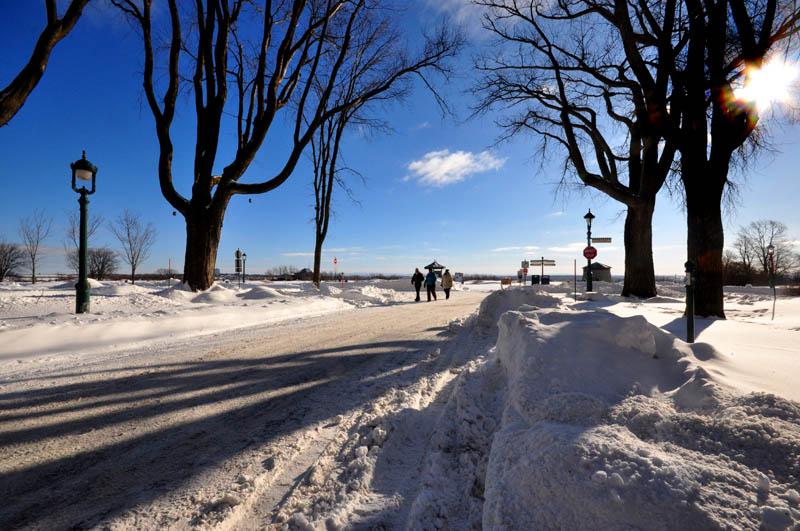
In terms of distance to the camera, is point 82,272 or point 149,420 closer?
point 149,420

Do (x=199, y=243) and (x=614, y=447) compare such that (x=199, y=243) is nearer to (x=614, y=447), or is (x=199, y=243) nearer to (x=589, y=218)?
(x=614, y=447)


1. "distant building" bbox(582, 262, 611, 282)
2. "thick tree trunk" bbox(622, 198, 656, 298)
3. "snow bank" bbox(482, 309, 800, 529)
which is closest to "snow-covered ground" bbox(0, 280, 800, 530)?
"snow bank" bbox(482, 309, 800, 529)

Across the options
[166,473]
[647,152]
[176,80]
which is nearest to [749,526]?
[166,473]

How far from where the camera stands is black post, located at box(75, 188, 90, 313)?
7465mm

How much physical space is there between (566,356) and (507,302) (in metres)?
5.95

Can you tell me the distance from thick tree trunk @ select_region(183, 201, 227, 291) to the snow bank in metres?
11.2

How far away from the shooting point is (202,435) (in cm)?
269

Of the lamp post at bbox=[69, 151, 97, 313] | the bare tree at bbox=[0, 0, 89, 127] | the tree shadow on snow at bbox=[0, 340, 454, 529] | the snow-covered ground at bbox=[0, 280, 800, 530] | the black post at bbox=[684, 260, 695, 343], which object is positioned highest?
the bare tree at bbox=[0, 0, 89, 127]

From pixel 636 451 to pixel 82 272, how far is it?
10681mm

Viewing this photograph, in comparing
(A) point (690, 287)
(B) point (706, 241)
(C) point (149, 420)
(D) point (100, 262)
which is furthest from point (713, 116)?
(D) point (100, 262)

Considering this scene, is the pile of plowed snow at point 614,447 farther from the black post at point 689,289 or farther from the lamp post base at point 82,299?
the lamp post base at point 82,299

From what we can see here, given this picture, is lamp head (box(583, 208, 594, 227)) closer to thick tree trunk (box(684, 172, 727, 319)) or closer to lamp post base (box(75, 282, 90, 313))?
thick tree trunk (box(684, 172, 727, 319))

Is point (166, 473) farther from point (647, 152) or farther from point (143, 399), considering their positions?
point (647, 152)

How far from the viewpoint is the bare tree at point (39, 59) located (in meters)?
7.20
